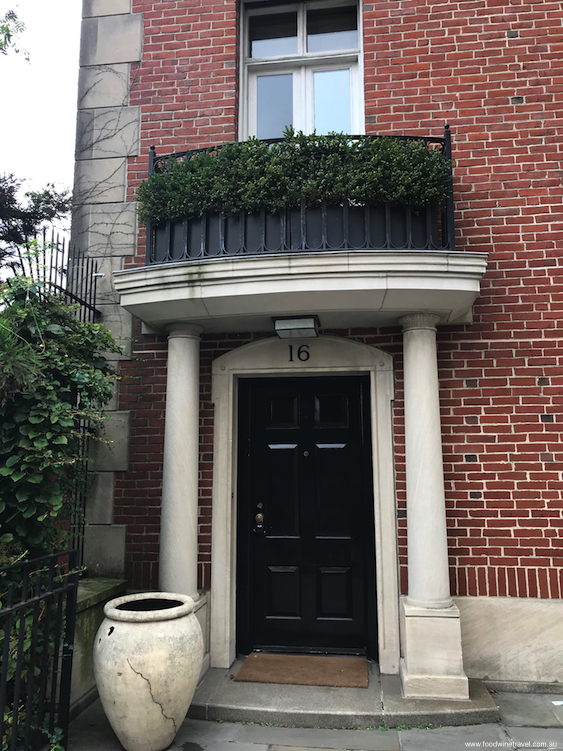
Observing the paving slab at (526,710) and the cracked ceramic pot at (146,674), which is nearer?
the cracked ceramic pot at (146,674)

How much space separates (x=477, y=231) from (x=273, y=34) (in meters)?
Answer: 3.18

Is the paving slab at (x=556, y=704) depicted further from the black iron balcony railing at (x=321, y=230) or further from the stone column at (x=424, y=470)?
the black iron balcony railing at (x=321, y=230)

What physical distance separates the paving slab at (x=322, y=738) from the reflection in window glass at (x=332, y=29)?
20.6ft

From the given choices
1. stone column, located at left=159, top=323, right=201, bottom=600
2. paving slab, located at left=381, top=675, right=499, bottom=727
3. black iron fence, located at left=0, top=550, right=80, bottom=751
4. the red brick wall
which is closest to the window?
the red brick wall

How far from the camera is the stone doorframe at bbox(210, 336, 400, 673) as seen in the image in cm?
472

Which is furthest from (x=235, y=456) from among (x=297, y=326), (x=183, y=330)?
(x=297, y=326)

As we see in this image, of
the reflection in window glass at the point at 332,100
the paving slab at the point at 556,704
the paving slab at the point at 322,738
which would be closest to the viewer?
the paving slab at the point at 322,738

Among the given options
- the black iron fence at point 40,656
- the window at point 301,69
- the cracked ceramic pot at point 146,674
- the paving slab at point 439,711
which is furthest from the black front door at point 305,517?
the window at point 301,69

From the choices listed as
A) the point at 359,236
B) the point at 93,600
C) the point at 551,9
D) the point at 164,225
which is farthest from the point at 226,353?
the point at 551,9

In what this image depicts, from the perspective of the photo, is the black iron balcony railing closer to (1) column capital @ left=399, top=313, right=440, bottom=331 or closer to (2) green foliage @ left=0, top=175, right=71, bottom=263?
(1) column capital @ left=399, top=313, right=440, bottom=331

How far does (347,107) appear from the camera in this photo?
5695mm

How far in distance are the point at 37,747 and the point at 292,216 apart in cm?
412

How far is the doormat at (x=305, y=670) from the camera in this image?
4.40m

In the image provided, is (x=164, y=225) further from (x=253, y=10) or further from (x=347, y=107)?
(x=253, y=10)
